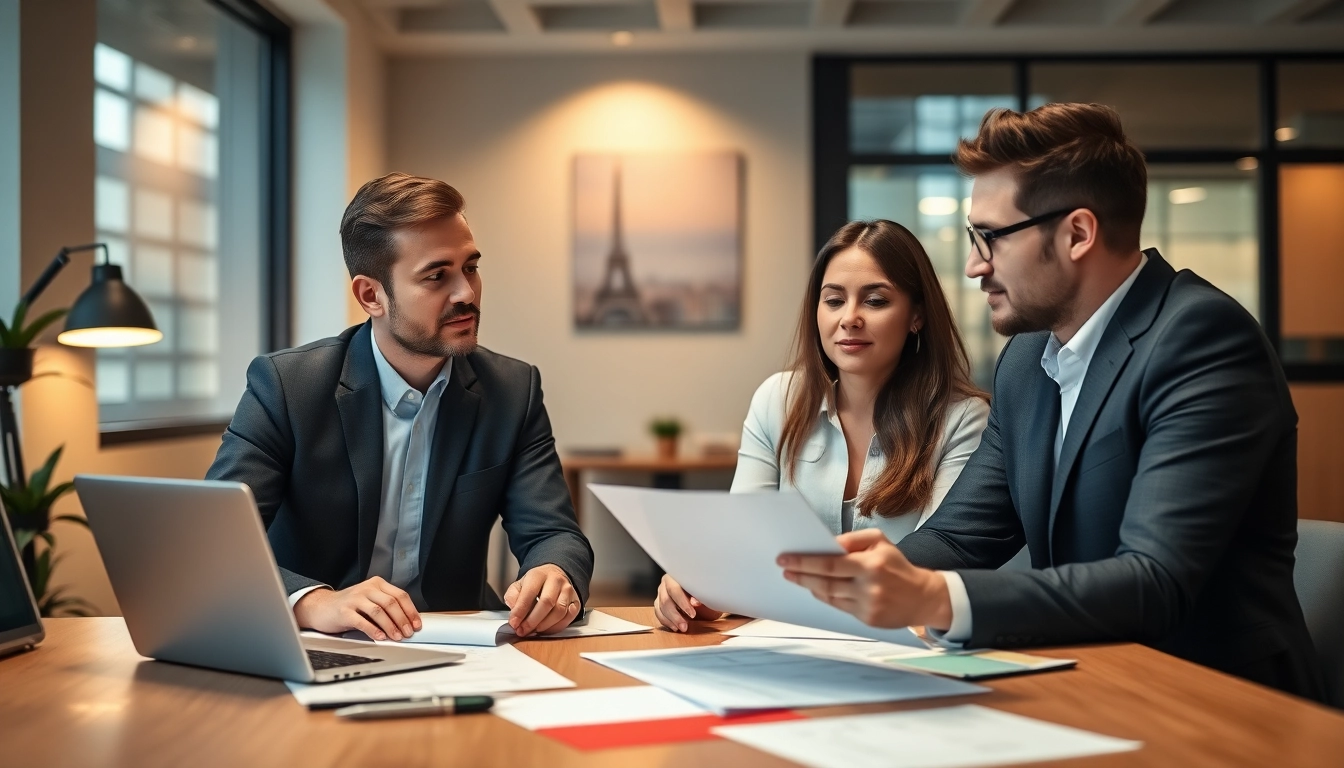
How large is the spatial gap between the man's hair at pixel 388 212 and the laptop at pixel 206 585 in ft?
2.87

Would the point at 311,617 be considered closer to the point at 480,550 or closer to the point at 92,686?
the point at 92,686

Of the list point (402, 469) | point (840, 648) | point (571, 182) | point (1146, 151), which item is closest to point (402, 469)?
point (402, 469)

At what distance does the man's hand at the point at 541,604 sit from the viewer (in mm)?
1465

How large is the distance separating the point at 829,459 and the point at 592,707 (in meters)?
1.32

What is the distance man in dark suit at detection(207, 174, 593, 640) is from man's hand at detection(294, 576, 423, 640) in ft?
1.16

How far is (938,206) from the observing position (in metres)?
6.06

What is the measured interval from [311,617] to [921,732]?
872 mm

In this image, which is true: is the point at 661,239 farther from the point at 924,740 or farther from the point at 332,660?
the point at 924,740

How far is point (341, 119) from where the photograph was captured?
17.3ft

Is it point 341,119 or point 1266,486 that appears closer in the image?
point 1266,486

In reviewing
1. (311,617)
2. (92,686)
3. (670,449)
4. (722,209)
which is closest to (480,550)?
(311,617)

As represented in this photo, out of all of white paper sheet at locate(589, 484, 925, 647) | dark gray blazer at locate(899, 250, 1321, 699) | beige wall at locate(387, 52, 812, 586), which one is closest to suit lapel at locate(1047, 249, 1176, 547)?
dark gray blazer at locate(899, 250, 1321, 699)

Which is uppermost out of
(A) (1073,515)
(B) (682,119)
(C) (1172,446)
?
(B) (682,119)

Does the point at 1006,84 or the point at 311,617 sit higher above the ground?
the point at 1006,84
